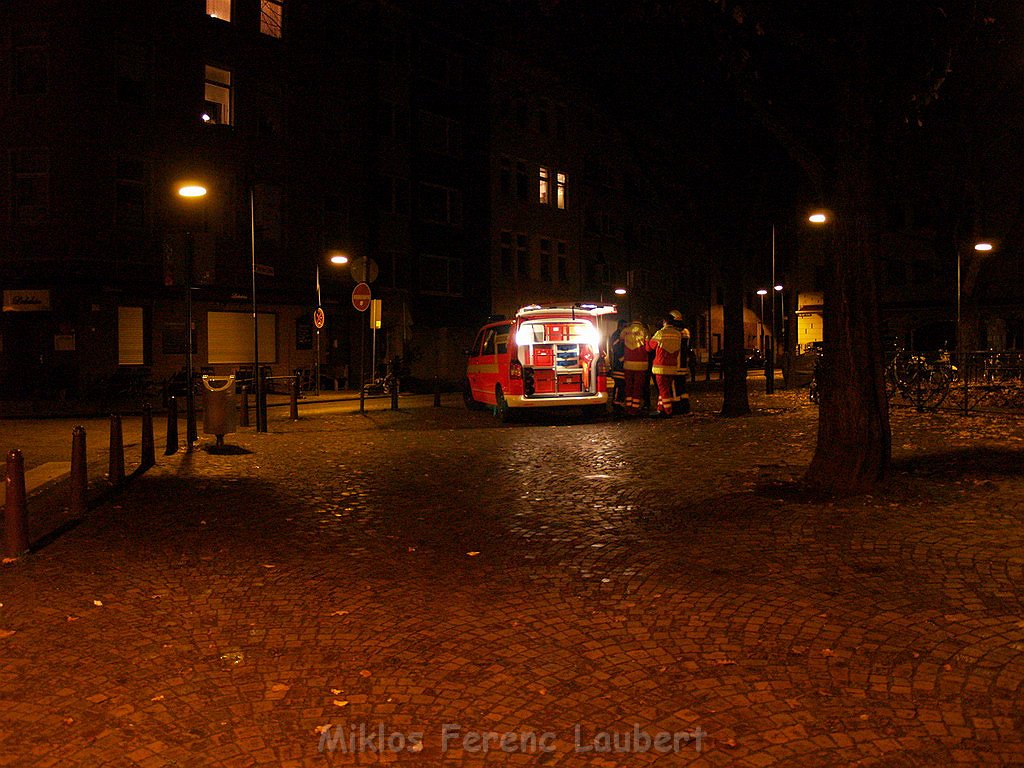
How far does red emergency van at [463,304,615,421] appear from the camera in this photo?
57.3 ft

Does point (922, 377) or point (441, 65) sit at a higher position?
point (441, 65)

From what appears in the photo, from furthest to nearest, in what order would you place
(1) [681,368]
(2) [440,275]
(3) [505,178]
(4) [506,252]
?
(4) [506,252] < (3) [505,178] < (2) [440,275] < (1) [681,368]

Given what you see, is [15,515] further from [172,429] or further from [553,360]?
[553,360]

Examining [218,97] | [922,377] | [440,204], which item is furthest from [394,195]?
[922,377]

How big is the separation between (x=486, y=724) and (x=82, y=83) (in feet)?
97.5

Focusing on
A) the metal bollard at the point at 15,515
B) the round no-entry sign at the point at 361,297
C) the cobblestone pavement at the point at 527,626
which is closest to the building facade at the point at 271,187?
the round no-entry sign at the point at 361,297

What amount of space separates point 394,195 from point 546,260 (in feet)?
37.7

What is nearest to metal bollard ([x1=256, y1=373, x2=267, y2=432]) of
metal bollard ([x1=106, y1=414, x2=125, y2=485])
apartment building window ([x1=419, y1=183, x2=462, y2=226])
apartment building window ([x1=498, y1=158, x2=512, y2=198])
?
metal bollard ([x1=106, y1=414, x2=125, y2=485])

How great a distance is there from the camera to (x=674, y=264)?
62.5m

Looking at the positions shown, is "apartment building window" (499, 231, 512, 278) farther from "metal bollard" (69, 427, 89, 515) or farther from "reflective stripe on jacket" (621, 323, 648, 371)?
"metal bollard" (69, 427, 89, 515)

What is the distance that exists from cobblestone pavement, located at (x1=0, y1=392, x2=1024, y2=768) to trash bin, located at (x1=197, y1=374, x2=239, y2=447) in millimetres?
3964

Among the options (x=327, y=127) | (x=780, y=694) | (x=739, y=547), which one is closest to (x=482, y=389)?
(x=739, y=547)

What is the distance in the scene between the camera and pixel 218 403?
14266 mm

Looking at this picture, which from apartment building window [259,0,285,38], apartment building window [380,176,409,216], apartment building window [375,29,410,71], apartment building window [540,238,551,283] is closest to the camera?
apartment building window [259,0,285,38]
